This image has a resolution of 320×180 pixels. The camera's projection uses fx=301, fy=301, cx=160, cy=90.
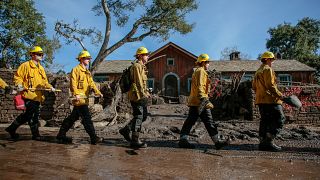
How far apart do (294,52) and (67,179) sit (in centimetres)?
4886

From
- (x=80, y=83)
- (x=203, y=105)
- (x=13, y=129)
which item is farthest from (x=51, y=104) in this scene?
(x=203, y=105)

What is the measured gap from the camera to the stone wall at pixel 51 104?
9.54 metres

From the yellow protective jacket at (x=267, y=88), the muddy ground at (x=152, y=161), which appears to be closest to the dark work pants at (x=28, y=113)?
the muddy ground at (x=152, y=161)

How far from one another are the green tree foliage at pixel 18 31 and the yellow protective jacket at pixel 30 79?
63.8 feet

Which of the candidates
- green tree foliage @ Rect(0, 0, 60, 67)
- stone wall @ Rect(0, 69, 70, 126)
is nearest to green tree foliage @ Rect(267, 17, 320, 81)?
green tree foliage @ Rect(0, 0, 60, 67)

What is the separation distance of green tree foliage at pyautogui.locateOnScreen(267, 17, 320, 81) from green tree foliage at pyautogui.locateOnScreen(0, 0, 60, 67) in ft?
121

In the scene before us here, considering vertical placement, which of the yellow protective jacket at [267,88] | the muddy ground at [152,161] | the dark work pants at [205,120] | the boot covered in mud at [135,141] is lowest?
the muddy ground at [152,161]

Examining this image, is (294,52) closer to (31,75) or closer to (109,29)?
(109,29)

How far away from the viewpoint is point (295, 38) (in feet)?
159

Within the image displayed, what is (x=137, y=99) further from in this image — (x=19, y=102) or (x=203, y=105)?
(x=19, y=102)

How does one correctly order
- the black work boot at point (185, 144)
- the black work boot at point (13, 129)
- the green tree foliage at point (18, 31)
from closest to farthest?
the black work boot at point (185, 144) → the black work boot at point (13, 129) → the green tree foliage at point (18, 31)

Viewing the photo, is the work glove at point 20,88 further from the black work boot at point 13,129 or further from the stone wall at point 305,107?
the stone wall at point 305,107

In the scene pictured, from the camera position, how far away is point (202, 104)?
17.9 feet

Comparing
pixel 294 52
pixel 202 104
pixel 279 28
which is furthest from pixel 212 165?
pixel 279 28
